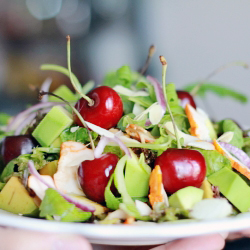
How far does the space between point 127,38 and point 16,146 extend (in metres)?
3.54

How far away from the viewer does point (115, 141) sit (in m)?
0.96

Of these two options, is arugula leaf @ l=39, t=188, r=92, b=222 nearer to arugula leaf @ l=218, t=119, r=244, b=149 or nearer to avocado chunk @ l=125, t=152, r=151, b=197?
avocado chunk @ l=125, t=152, r=151, b=197

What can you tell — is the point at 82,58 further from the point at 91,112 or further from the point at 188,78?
the point at 91,112

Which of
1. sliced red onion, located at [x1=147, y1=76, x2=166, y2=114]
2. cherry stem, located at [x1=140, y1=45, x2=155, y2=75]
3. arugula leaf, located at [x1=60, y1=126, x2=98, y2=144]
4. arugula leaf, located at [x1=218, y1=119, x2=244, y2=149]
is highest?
cherry stem, located at [x1=140, y1=45, x2=155, y2=75]

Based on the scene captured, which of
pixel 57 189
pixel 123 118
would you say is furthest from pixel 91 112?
pixel 57 189

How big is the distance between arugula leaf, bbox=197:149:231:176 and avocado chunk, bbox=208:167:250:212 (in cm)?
3

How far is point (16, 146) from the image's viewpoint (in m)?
1.10

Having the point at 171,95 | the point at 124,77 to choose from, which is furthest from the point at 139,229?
the point at 124,77

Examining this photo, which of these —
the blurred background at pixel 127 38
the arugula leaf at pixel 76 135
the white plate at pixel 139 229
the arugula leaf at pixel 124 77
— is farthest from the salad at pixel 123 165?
the blurred background at pixel 127 38

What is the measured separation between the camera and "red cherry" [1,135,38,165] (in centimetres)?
110

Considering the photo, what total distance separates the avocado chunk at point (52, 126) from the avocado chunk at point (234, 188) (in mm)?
494

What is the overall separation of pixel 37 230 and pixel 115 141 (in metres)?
0.36

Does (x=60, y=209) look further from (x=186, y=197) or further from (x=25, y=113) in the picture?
(x=25, y=113)

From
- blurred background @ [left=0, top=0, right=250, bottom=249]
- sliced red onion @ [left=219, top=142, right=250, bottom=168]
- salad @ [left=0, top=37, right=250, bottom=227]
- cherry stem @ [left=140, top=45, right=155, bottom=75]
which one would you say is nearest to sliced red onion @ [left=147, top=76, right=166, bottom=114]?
salad @ [left=0, top=37, right=250, bottom=227]
